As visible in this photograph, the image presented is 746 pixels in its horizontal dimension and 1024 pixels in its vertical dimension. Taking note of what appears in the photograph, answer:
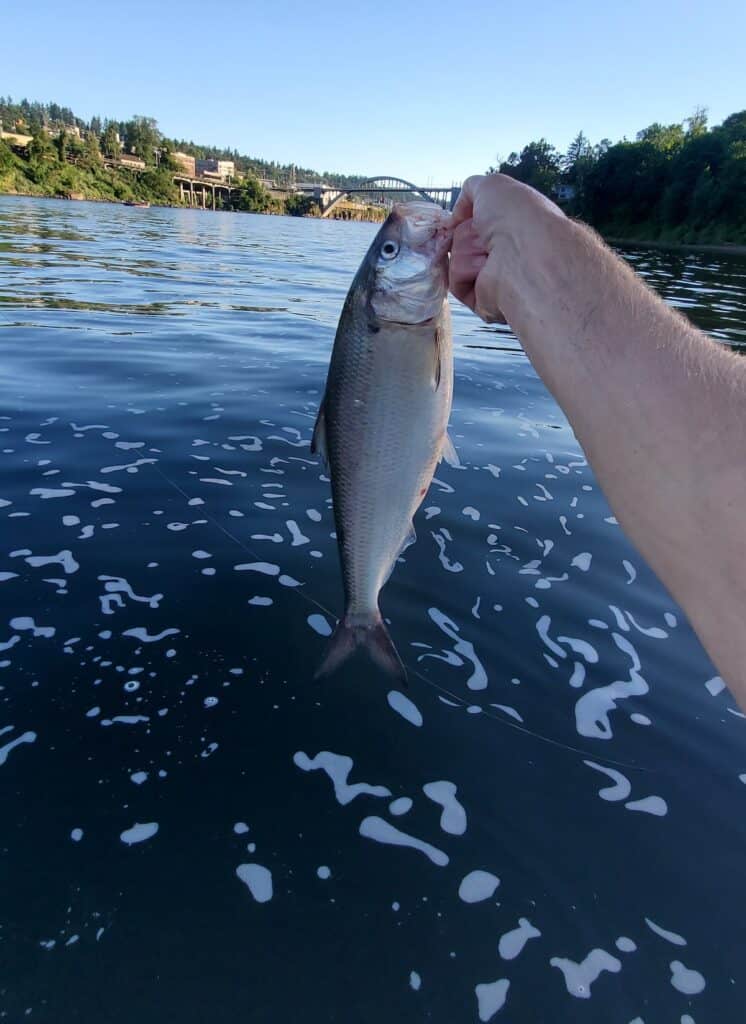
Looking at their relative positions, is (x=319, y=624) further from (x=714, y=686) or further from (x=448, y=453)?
(x=714, y=686)

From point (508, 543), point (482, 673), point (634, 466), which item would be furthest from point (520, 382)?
point (634, 466)

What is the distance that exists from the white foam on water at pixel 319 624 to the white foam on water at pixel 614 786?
198 centimetres

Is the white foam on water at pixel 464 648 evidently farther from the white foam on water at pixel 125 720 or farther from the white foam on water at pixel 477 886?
the white foam on water at pixel 125 720

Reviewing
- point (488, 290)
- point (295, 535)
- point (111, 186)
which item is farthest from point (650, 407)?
point (111, 186)

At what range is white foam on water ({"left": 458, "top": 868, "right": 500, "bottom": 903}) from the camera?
117 inches

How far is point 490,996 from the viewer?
262 cm

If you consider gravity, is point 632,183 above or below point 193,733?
above

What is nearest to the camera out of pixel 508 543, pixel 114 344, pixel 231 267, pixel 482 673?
pixel 482 673

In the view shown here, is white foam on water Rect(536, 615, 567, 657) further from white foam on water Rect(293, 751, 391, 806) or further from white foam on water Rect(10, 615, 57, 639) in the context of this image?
white foam on water Rect(10, 615, 57, 639)

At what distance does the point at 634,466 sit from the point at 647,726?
290cm

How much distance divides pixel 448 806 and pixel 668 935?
1.16 meters

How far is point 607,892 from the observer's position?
3.03m

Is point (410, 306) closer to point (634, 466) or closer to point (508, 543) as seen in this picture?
point (634, 466)

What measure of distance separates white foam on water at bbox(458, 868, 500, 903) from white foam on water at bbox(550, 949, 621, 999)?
38 cm
